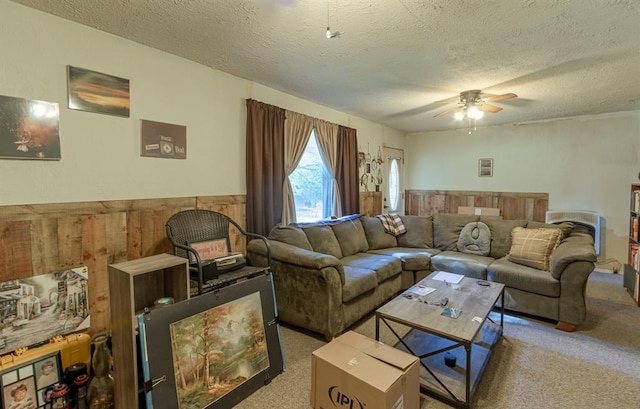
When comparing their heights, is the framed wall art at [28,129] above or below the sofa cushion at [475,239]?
above

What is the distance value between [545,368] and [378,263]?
5.16 feet

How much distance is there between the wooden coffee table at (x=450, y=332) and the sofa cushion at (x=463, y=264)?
638 millimetres

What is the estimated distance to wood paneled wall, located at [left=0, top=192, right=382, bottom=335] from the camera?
1.85m

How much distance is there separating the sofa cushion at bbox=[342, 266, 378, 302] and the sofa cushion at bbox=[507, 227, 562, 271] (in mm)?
1625

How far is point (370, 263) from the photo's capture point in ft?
10.9

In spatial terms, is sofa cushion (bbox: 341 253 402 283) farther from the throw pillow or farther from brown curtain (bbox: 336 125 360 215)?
brown curtain (bbox: 336 125 360 215)

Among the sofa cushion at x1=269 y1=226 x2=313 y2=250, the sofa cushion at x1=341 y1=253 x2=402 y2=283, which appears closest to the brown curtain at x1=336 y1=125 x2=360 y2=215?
the sofa cushion at x1=341 y1=253 x2=402 y2=283

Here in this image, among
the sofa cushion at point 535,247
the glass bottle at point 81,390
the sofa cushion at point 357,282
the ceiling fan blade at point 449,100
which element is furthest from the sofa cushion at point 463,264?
the glass bottle at point 81,390

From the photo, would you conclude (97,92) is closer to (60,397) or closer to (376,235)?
(60,397)

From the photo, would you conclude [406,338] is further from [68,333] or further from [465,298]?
[68,333]

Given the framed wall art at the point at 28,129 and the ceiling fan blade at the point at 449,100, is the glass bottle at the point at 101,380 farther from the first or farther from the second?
the ceiling fan blade at the point at 449,100

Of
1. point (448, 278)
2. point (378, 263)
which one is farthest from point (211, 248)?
point (448, 278)

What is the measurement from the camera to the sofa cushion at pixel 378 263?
3215mm

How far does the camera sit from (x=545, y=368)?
7.39 ft
